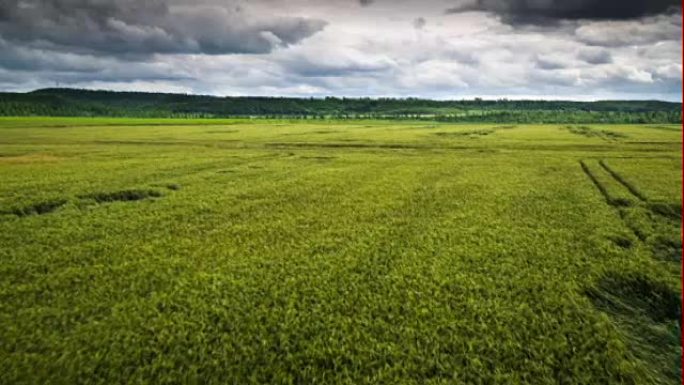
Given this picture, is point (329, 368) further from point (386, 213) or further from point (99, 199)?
point (99, 199)

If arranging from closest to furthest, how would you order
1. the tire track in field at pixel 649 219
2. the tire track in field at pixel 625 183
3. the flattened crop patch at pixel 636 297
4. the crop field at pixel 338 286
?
the crop field at pixel 338 286, the flattened crop patch at pixel 636 297, the tire track in field at pixel 649 219, the tire track in field at pixel 625 183

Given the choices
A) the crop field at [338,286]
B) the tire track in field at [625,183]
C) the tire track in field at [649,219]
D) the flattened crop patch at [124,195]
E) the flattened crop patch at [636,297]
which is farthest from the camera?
the tire track in field at [625,183]

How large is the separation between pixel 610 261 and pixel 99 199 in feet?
54.8

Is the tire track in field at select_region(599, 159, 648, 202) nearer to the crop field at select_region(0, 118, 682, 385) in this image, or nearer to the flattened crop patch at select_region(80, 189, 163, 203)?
the crop field at select_region(0, 118, 682, 385)

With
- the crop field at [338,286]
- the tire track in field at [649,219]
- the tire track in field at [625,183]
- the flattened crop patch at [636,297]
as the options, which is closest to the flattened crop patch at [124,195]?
the crop field at [338,286]

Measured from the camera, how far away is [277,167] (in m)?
27.7

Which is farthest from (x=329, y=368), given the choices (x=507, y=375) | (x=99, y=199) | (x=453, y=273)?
(x=99, y=199)

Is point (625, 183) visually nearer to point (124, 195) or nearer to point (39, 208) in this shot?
point (124, 195)

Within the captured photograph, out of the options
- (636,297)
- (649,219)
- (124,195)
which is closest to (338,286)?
(636,297)

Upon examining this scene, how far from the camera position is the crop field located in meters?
6.30

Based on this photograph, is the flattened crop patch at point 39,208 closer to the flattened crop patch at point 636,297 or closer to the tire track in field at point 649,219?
the flattened crop patch at point 636,297

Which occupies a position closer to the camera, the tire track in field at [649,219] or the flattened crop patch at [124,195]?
the tire track in field at [649,219]

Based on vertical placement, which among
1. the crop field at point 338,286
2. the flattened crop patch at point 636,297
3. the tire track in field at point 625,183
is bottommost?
the flattened crop patch at point 636,297

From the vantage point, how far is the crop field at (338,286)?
630 centimetres
